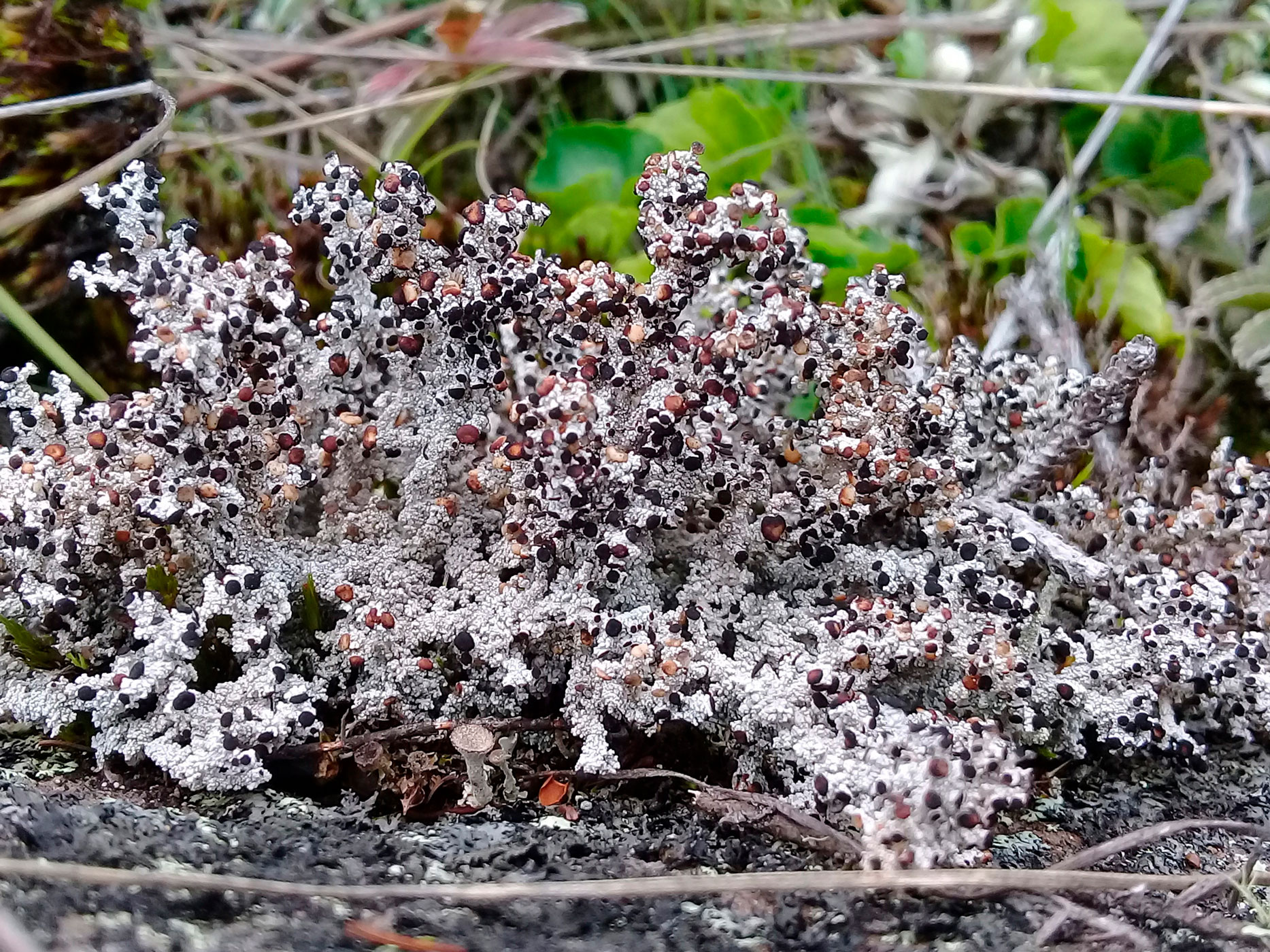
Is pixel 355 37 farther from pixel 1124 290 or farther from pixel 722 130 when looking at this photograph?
pixel 1124 290

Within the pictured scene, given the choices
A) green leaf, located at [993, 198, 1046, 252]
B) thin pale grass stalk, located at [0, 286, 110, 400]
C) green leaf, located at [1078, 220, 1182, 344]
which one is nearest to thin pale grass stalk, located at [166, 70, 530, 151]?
thin pale grass stalk, located at [0, 286, 110, 400]

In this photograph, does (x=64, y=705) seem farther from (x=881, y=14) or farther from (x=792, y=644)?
(x=881, y=14)

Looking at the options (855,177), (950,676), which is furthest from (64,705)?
(855,177)

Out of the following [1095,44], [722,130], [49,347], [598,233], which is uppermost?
[1095,44]

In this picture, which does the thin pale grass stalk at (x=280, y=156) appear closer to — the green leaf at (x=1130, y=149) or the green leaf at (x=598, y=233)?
the green leaf at (x=598, y=233)

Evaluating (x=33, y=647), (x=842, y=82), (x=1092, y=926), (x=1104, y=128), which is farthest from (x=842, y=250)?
(x=33, y=647)

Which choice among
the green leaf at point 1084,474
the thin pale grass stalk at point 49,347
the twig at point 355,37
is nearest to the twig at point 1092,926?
the green leaf at point 1084,474
